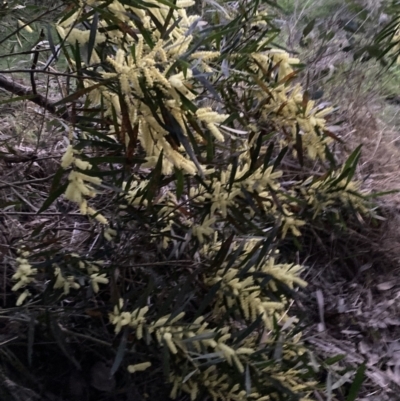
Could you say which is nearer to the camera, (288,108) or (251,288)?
(288,108)

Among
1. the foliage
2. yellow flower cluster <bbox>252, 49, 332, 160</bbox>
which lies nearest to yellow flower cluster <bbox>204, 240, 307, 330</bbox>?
the foliage

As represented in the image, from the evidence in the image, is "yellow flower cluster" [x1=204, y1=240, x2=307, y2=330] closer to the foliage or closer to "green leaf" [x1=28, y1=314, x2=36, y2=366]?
the foliage

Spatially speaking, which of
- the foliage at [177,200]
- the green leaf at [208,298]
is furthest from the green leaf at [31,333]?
the green leaf at [208,298]

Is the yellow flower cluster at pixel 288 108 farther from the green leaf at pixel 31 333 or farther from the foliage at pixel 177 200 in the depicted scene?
the green leaf at pixel 31 333

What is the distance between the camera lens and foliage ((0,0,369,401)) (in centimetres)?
74

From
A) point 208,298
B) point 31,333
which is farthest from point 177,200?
point 31,333

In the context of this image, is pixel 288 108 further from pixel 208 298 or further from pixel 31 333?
pixel 31 333

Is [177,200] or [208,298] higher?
[177,200]

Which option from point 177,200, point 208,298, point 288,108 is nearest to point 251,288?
point 208,298

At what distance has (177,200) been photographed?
980mm

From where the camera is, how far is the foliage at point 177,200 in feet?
2.43

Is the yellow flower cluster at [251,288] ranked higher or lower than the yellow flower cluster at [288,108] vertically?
lower

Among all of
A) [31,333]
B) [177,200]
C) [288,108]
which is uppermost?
[288,108]

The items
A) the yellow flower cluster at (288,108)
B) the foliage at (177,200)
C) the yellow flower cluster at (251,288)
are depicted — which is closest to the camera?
the foliage at (177,200)
